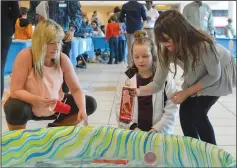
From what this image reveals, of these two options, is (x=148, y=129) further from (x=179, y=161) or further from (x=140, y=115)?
(x=179, y=161)

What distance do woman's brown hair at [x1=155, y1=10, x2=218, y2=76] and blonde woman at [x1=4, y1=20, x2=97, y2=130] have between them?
0.50 meters

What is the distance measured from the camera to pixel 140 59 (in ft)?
5.18

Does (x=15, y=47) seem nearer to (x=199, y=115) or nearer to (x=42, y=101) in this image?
(x=42, y=101)

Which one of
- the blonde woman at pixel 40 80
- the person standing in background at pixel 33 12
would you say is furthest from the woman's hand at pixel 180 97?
the person standing in background at pixel 33 12

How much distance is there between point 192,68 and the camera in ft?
4.78

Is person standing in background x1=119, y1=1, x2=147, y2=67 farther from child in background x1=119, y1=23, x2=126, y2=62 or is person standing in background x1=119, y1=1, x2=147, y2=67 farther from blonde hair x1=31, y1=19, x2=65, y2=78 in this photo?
blonde hair x1=31, y1=19, x2=65, y2=78

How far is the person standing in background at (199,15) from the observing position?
3645 millimetres

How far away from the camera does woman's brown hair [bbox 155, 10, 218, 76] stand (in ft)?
4.36

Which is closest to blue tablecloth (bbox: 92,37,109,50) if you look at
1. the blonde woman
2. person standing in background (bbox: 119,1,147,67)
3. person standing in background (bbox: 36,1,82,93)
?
person standing in background (bbox: 119,1,147,67)

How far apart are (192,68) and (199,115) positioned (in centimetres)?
23

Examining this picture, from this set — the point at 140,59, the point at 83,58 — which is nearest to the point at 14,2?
the point at 140,59

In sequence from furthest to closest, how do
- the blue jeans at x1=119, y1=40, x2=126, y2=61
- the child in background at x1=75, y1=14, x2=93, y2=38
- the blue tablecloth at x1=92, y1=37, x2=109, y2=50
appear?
the blue tablecloth at x1=92, y1=37, x2=109, y2=50 → the blue jeans at x1=119, y1=40, x2=126, y2=61 → the child in background at x1=75, y1=14, x2=93, y2=38

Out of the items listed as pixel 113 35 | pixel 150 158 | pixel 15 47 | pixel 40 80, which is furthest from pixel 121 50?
pixel 150 158

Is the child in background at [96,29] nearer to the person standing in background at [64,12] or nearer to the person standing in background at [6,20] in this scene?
the person standing in background at [6,20]
